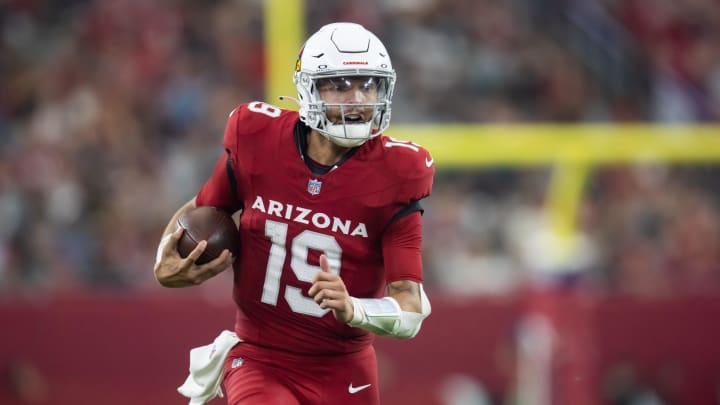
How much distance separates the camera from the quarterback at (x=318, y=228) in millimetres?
3758

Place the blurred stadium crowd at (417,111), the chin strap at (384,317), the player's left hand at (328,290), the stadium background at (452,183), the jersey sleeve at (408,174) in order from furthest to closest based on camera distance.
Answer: the blurred stadium crowd at (417,111)
the stadium background at (452,183)
the jersey sleeve at (408,174)
the chin strap at (384,317)
the player's left hand at (328,290)

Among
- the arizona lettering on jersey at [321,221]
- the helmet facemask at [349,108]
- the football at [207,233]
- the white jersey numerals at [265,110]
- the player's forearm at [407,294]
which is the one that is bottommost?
the player's forearm at [407,294]

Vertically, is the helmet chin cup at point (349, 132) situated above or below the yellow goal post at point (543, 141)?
above

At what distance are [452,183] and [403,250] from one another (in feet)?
15.2

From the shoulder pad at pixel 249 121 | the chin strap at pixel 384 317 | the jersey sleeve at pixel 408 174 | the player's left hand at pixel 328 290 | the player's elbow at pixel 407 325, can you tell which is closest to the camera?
the player's left hand at pixel 328 290

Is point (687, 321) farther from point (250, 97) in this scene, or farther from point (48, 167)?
point (48, 167)

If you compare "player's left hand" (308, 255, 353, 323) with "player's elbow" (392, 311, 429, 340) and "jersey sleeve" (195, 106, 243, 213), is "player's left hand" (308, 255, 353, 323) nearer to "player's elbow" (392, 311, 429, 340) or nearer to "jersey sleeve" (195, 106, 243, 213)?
"player's elbow" (392, 311, 429, 340)

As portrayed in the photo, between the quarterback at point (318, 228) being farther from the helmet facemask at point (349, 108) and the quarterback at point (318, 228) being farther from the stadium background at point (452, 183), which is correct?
the stadium background at point (452, 183)

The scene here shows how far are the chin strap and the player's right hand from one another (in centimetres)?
44

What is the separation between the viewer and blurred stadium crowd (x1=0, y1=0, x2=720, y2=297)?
7.95 meters

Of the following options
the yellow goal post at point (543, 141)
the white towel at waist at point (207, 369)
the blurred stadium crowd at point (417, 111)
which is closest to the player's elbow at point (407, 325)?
the white towel at waist at point (207, 369)

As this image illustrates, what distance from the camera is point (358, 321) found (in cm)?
353

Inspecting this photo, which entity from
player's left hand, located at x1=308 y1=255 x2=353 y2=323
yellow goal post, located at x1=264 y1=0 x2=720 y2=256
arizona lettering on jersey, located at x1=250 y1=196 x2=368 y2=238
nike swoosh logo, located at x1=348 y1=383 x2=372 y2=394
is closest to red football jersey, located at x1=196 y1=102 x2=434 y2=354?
arizona lettering on jersey, located at x1=250 y1=196 x2=368 y2=238

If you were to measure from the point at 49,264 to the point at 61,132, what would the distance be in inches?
44.2
